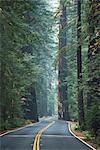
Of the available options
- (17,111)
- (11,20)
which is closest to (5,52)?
(11,20)

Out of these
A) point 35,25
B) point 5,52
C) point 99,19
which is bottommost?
point 5,52

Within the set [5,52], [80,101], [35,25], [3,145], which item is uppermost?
[35,25]

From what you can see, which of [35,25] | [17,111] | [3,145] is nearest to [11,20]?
[3,145]

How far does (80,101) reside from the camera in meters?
33.2

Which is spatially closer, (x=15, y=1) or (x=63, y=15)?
(x=15, y=1)

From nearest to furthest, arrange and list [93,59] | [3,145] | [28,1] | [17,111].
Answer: [3,145], [28,1], [93,59], [17,111]

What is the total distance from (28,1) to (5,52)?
4.16 meters

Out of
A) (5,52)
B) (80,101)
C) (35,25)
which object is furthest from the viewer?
(35,25)

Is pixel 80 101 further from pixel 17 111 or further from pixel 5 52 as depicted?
pixel 5 52

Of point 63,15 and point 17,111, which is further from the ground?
point 63,15

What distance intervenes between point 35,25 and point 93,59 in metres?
22.4

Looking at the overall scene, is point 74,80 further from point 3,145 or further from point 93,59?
point 3,145

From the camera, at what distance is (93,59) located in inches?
1088

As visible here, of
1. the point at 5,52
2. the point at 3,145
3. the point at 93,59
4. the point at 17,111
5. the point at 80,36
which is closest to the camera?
the point at 3,145
